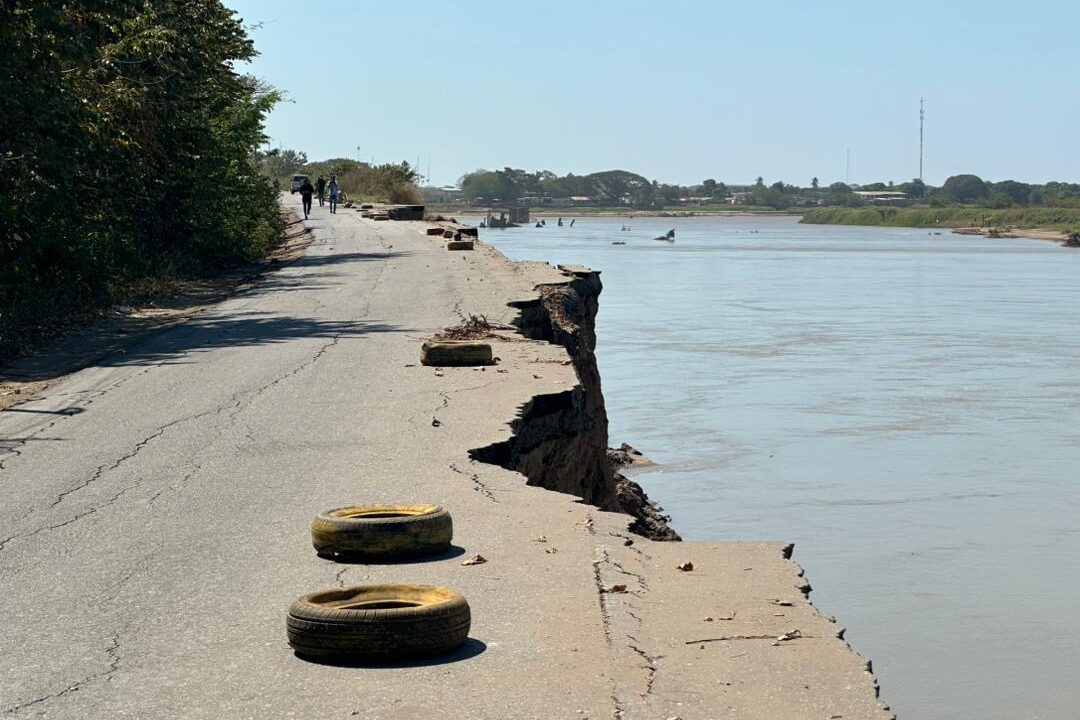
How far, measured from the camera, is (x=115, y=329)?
770 inches

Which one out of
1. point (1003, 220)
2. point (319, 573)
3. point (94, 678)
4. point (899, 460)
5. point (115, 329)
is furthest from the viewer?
point (1003, 220)

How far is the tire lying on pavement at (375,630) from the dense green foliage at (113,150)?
1205cm

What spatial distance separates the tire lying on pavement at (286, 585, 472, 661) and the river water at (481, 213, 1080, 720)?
751 centimetres

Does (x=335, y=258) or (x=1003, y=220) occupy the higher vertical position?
(x=335, y=258)

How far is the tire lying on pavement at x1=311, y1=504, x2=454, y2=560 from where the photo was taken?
7473mm

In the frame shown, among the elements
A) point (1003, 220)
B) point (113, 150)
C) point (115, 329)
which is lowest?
point (1003, 220)

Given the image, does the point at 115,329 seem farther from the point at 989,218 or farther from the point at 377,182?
the point at 989,218

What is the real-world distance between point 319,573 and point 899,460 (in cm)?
1816

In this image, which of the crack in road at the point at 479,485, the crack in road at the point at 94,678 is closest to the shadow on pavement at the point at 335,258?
the crack in road at the point at 479,485

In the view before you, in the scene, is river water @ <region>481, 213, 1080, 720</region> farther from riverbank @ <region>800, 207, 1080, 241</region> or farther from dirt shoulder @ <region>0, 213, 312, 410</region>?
riverbank @ <region>800, 207, 1080, 241</region>

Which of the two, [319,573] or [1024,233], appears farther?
[1024,233]

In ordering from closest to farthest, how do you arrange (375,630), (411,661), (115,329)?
(375,630), (411,661), (115,329)

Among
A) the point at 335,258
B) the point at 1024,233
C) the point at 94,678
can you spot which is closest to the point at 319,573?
the point at 94,678

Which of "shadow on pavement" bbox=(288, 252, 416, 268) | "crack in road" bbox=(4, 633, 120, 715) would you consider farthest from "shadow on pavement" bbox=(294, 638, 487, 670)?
"shadow on pavement" bbox=(288, 252, 416, 268)
